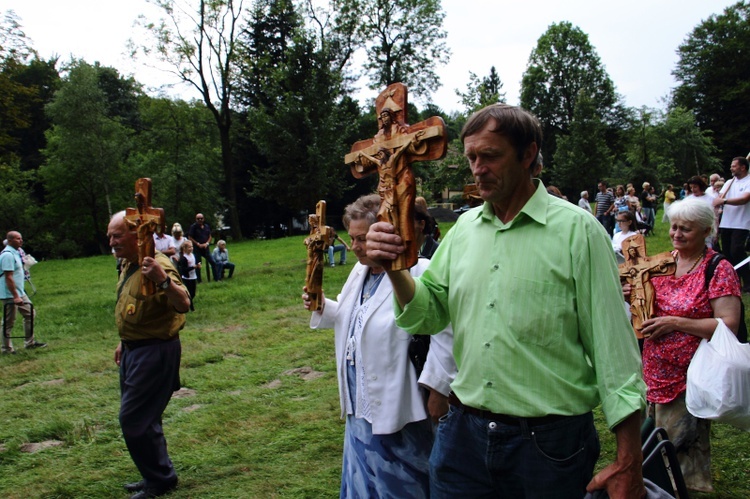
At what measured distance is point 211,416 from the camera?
6359 mm

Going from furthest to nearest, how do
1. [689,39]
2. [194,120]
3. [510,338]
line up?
[689,39]
[194,120]
[510,338]

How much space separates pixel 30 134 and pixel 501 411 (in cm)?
4769

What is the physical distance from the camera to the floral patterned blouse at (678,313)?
343 centimetres

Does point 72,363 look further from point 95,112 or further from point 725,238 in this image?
point 95,112

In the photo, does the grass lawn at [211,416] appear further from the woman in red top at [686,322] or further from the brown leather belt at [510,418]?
the brown leather belt at [510,418]

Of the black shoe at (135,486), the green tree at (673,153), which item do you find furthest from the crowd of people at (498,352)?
the green tree at (673,153)

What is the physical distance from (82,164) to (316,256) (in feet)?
120

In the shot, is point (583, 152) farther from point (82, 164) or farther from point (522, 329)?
point (522, 329)

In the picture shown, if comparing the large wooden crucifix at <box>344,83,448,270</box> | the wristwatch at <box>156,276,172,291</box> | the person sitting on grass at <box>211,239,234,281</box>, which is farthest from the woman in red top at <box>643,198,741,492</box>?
the person sitting on grass at <box>211,239,234,281</box>

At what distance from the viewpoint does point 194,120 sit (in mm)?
39781

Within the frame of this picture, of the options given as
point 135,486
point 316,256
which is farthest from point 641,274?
point 135,486

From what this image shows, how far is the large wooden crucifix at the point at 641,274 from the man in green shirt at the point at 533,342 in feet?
5.82

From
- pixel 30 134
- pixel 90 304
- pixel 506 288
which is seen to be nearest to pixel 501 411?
pixel 506 288

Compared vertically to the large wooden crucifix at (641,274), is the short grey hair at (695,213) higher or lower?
higher
